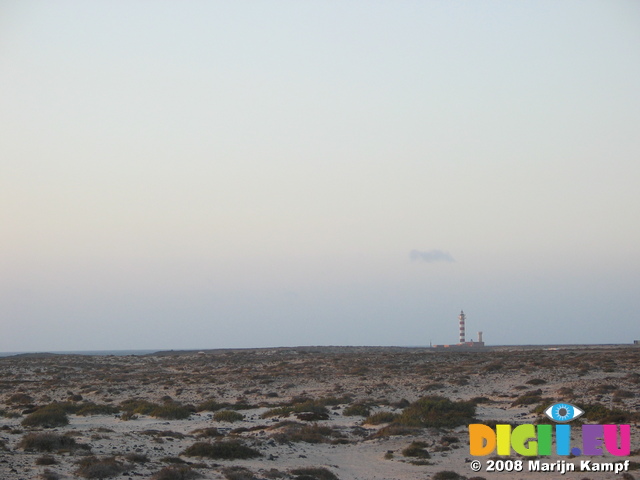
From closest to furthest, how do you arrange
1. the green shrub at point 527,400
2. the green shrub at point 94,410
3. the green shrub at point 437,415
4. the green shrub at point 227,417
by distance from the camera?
1. the green shrub at point 437,415
2. the green shrub at point 227,417
3. the green shrub at point 527,400
4. the green shrub at point 94,410

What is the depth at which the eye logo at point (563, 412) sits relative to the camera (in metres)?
22.7

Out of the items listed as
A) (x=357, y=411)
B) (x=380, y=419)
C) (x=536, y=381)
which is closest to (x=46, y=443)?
(x=380, y=419)

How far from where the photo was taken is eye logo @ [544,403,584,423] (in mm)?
22672

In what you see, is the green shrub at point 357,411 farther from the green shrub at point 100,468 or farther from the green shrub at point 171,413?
the green shrub at point 100,468

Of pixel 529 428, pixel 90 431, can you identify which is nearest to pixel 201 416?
pixel 90 431

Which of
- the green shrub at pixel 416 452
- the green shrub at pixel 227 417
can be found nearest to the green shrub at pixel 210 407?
the green shrub at pixel 227 417

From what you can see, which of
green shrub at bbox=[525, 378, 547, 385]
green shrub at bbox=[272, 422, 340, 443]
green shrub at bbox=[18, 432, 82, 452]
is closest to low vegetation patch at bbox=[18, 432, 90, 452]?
green shrub at bbox=[18, 432, 82, 452]

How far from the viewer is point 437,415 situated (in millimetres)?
23297

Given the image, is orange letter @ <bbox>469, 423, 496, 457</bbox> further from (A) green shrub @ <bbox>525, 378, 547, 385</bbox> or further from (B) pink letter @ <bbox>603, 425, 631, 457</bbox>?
(A) green shrub @ <bbox>525, 378, 547, 385</bbox>

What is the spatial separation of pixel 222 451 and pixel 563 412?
1250cm

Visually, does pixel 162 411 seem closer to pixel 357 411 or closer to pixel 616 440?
pixel 357 411

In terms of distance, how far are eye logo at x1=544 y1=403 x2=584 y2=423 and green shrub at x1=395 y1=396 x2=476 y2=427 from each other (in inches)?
109

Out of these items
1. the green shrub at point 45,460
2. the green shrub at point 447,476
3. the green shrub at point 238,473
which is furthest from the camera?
the green shrub at point 45,460

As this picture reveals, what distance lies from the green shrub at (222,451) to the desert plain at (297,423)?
0.12ft
